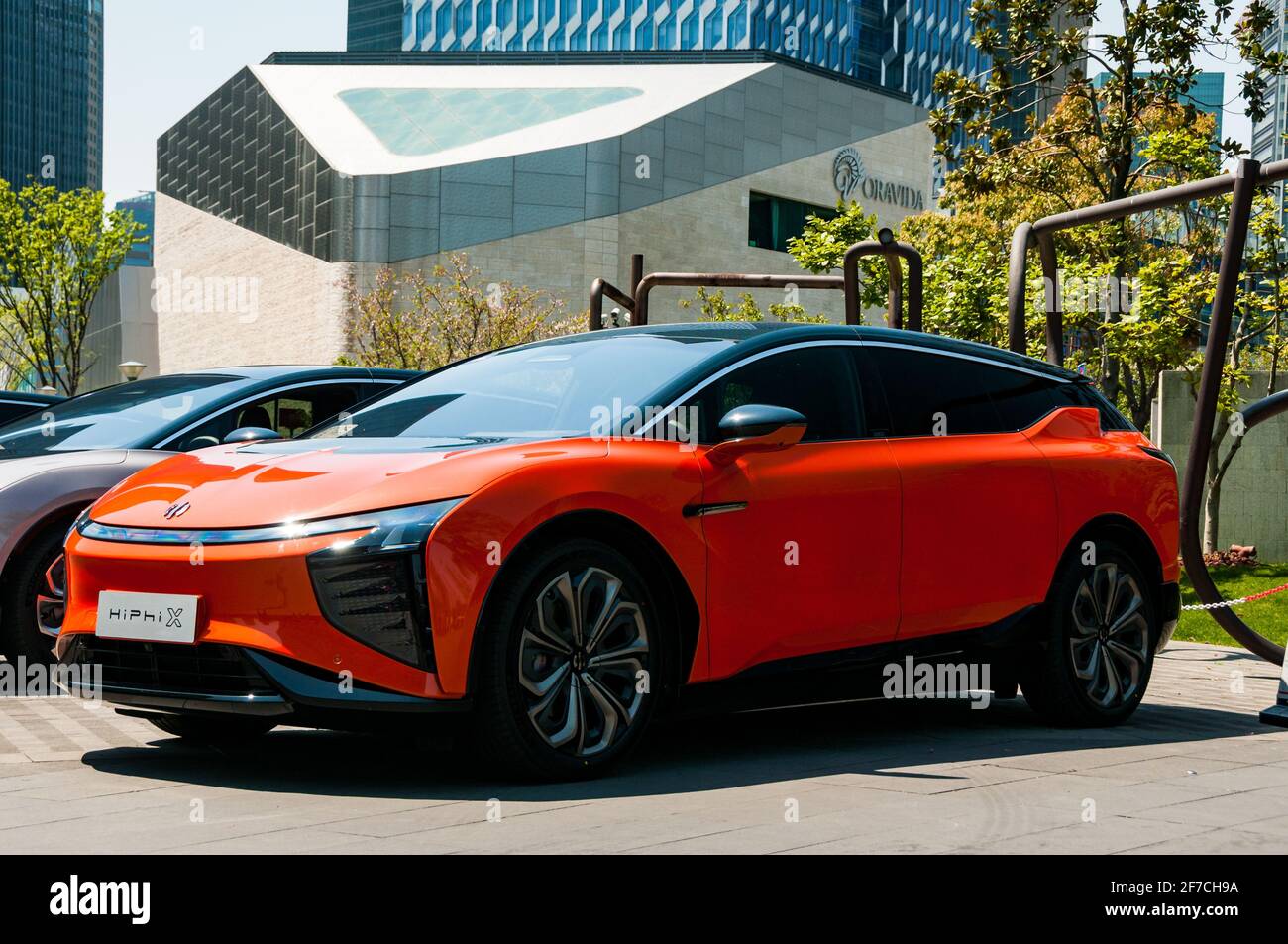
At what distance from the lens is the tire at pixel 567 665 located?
16.4ft

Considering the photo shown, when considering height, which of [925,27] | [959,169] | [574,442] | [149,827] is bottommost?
[149,827]

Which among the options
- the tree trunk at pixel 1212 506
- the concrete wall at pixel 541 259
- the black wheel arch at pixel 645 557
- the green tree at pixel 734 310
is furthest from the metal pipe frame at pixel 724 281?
the concrete wall at pixel 541 259

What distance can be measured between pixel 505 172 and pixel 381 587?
163 ft

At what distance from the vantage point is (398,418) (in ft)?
20.1

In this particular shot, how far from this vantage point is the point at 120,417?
27.9 ft

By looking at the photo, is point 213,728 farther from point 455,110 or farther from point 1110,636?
point 455,110

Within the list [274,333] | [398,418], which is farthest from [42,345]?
[398,418]

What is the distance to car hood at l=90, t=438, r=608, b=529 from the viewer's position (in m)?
4.98

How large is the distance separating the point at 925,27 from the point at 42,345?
245 ft

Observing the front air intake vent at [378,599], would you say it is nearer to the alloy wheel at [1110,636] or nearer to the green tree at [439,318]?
the alloy wheel at [1110,636]

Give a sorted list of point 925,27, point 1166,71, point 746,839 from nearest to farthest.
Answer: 1. point 746,839
2. point 1166,71
3. point 925,27

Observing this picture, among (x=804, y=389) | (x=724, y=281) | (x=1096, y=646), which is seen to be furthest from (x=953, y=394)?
(x=724, y=281)
